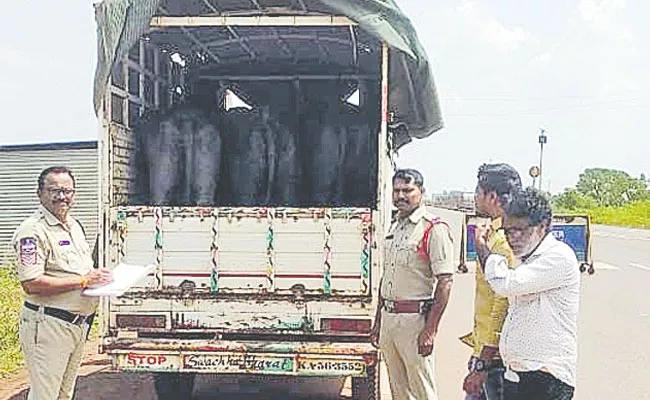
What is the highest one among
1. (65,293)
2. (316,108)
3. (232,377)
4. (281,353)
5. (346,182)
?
(316,108)

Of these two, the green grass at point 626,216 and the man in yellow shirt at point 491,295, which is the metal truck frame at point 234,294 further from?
the green grass at point 626,216

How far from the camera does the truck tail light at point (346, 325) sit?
21.1 feet

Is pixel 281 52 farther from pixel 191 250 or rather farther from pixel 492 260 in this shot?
pixel 492 260

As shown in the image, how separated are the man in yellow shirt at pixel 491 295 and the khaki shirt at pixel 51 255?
7.33 ft

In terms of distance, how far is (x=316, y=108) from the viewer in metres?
8.52

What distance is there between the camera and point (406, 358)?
5.84 metres

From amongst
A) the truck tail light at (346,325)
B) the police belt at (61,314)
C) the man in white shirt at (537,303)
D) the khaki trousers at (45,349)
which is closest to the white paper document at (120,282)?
the police belt at (61,314)

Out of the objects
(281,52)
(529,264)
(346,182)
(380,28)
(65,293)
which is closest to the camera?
(529,264)

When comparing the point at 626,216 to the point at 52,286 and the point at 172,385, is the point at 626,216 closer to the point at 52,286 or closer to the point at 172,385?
the point at 172,385

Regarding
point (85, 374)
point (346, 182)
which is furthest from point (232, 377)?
point (346, 182)

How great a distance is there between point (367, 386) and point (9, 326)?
555cm

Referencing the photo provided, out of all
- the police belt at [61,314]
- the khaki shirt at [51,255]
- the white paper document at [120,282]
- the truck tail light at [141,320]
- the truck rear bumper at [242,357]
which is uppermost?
the khaki shirt at [51,255]

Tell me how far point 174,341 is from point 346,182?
2175 mm

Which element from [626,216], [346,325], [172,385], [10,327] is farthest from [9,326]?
[626,216]
